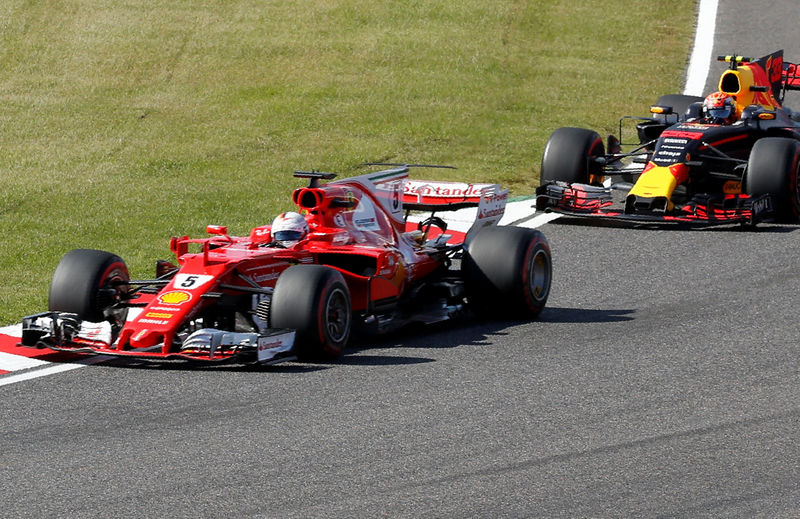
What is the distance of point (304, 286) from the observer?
31.6ft

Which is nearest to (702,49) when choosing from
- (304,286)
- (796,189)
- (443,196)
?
(796,189)

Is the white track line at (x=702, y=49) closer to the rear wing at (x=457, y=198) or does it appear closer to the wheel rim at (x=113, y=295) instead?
the rear wing at (x=457, y=198)

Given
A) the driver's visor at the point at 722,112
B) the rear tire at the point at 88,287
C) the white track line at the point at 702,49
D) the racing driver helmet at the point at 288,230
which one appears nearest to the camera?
the rear tire at the point at 88,287

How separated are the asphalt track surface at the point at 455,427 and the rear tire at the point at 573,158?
5.28 m

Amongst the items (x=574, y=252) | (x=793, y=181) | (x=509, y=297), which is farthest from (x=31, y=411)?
(x=793, y=181)

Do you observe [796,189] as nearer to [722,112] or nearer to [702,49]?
[722,112]

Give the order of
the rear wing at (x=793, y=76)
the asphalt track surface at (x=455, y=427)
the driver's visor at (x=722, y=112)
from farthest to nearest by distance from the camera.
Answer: the rear wing at (x=793, y=76) → the driver's visor at (x=722, y=112) → the asphalt track surface at (x=455, y=427)

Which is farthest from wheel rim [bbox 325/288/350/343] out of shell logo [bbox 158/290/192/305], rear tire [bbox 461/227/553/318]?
rear tire [bbox 461/227/553/318]

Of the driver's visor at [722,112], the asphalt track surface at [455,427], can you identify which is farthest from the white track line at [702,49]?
the asphalt track surface at [455,427]

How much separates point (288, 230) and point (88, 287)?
161 centimetres

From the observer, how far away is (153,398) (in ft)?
29.5

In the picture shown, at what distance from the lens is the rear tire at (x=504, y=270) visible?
1124cm

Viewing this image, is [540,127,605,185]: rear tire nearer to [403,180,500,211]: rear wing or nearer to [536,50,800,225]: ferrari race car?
[536,50,800,225]: ferrari race car

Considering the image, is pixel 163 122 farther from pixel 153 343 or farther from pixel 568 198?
pixel 153 343
